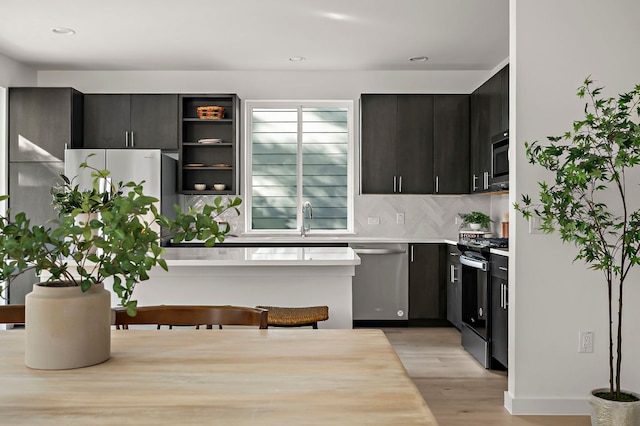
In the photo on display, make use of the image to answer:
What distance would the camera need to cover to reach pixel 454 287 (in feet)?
17.1

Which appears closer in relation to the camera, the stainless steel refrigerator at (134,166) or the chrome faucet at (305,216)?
the stainless steel refrigerator at (134,166)

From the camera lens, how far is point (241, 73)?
6227mm

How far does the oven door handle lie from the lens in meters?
4.12

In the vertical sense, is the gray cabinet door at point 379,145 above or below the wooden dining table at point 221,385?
above

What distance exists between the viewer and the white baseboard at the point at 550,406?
3127 mm

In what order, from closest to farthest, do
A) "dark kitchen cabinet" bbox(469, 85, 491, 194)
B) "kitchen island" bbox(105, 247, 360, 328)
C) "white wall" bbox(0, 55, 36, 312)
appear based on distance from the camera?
"kitchen island" bbox(105, 247, 360, 328), "dark kitchen cabinet" bbox(469, 85, 491, 194), "white wall" bbox(0, 55, 36, 312)

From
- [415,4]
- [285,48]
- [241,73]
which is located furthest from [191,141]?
[415,4]

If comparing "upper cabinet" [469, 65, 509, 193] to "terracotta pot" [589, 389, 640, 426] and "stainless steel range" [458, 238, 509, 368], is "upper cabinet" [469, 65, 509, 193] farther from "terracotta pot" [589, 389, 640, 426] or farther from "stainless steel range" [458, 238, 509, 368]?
"terracotta pot" [589, 389, 640, 426]

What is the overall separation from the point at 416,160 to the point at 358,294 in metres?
1.54

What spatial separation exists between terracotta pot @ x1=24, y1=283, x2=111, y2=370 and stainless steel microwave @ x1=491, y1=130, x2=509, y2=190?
377 cm

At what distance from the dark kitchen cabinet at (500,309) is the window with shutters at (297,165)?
8.26 feet

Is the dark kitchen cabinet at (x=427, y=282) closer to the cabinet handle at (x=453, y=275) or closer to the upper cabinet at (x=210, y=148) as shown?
the cabinet handle at (x=453, y=275)

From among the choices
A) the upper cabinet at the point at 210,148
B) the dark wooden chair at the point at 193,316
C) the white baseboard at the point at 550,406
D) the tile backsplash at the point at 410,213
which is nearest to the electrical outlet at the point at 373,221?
the tile backsplash at the point at 410,213

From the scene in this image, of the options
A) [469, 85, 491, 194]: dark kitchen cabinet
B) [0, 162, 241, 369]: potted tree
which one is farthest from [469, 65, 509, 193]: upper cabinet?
[0, 162, 241, 369]: potted tree
